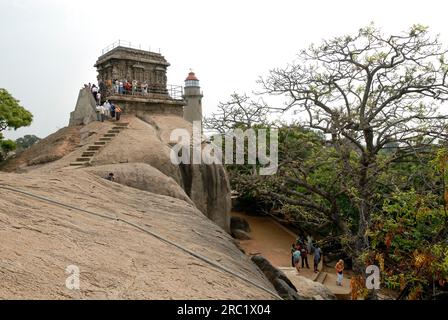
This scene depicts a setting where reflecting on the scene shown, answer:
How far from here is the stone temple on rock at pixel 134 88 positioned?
800 inches

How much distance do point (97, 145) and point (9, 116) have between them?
1100 centimetres

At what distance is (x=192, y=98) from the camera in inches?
1430

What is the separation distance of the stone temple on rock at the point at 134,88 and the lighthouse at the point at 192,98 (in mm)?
9573

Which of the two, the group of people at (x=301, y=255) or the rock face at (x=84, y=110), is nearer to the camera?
the group of people at (x=301, y=255)

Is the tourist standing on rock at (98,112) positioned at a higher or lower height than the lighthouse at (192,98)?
lower

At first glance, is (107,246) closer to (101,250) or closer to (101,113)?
(101,250)

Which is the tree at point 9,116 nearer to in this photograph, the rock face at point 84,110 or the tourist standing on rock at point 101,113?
the rock face at point 84,110

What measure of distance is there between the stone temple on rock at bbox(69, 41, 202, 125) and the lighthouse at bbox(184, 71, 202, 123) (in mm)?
9573

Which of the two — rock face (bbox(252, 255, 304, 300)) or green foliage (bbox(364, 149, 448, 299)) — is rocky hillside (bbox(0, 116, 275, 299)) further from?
green foliage (bbox(364, 149, 448, 299))

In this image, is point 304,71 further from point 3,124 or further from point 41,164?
point 3,124

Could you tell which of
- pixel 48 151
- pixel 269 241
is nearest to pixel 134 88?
pixel 48 151

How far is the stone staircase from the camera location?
14086mm

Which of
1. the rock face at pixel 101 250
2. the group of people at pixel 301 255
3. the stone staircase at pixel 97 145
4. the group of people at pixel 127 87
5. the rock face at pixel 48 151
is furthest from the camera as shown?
the group of people at pixel 127 87

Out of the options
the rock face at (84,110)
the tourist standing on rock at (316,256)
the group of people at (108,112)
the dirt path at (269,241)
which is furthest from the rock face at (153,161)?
the tourist standing on rock at (316,256)
